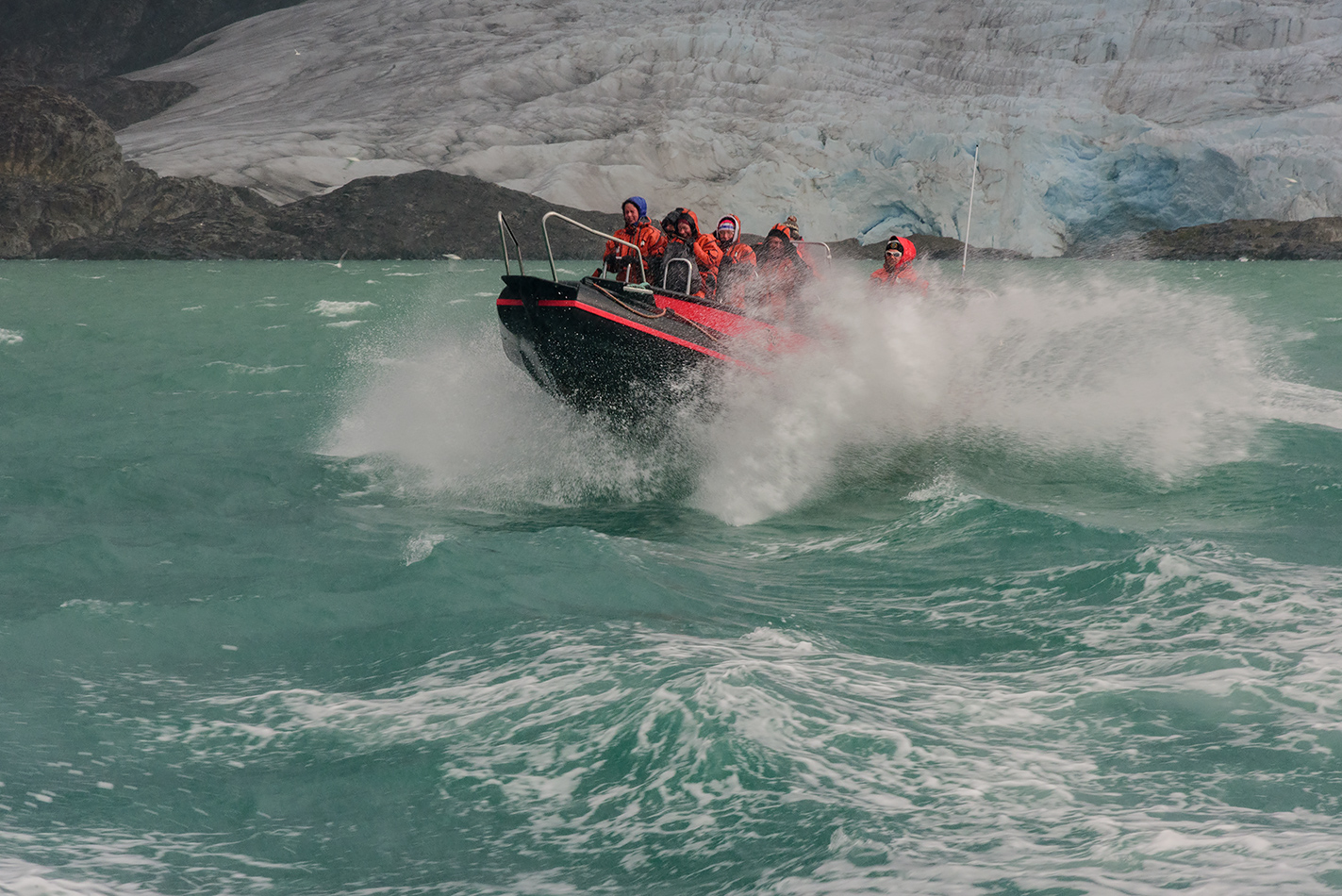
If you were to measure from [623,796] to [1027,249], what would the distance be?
42.5 metres

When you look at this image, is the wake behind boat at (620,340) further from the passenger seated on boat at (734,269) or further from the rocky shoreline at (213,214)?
the rocky shoreline at (213,214)

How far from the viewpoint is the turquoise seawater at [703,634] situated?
2.99m

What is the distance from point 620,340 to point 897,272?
10.9 feet

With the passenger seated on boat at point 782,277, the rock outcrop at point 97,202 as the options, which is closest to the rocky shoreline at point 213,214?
the rock outcrop at point 97,202

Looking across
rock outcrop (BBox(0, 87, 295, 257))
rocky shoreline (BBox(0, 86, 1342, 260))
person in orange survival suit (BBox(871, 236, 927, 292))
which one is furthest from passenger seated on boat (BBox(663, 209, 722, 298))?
rock outcrop (BBox(0, 87, 295, 257))

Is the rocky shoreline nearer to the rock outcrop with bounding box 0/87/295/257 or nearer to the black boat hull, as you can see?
the rock outcrop with bounding box 0/87/295/257

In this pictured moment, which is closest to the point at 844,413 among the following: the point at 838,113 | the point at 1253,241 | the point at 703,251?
the point at 703,251

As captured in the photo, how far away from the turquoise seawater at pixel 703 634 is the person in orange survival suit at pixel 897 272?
0.76ft

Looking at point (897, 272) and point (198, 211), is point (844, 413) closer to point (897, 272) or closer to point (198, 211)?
point (897, 272)

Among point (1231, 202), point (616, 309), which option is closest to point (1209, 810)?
point (616, 309)

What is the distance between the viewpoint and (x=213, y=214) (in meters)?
52.7

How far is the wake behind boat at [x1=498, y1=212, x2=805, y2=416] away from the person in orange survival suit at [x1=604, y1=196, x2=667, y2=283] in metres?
0.43

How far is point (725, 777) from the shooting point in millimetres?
3303

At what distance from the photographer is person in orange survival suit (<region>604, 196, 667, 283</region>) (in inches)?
337
